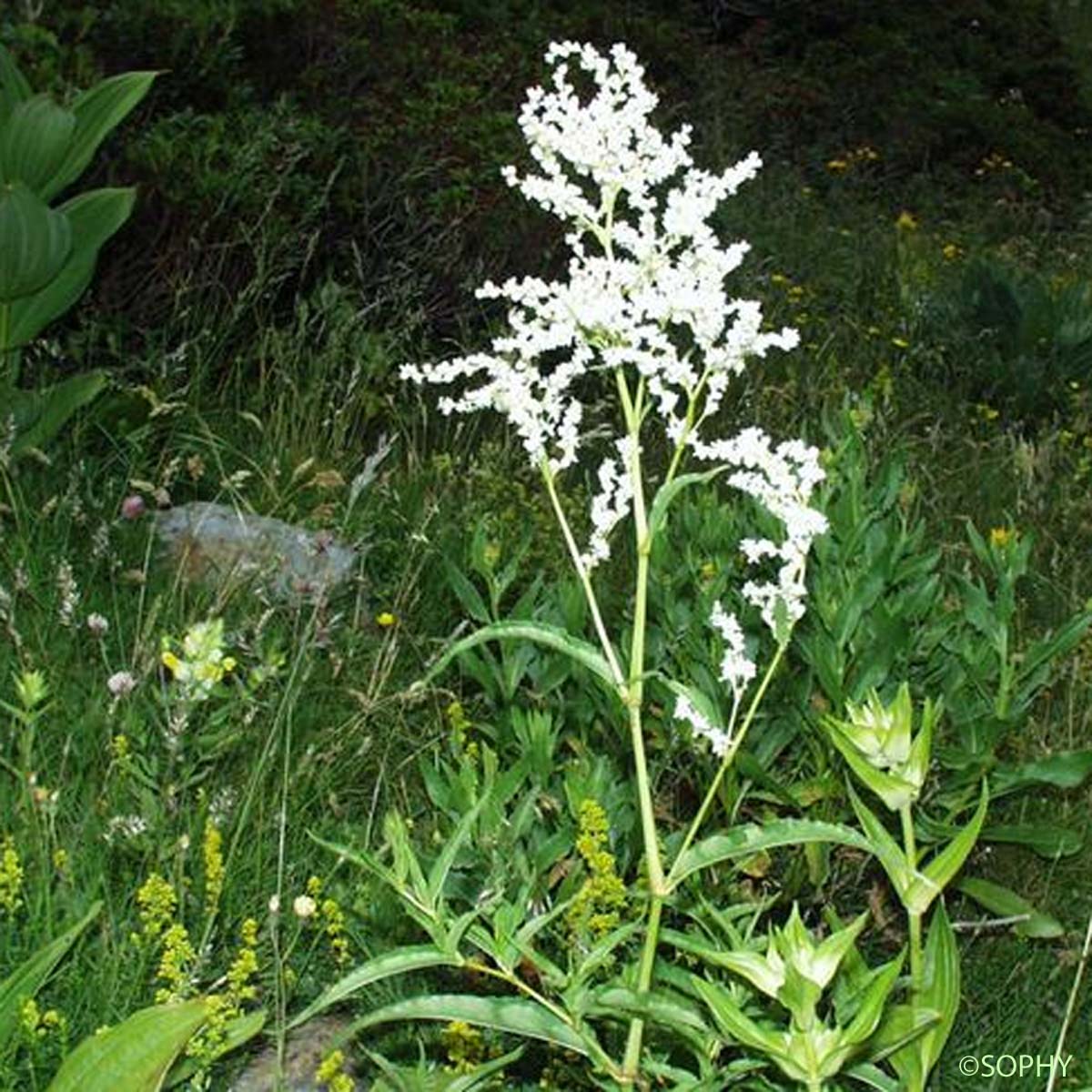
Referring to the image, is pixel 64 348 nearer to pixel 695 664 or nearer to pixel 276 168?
pixel 276 168

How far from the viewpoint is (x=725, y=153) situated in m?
8.63

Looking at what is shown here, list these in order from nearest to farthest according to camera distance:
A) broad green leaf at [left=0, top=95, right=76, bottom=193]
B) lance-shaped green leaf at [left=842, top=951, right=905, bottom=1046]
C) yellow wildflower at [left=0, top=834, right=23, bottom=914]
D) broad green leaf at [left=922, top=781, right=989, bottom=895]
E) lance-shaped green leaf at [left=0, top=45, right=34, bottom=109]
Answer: lance-shaped green leaf at [left=842, top=951, right=905, bottom=1046] → broad green leaf at [left=922, top=781, right=989, bottom=895] → yellow wildflower at [left=0, top=834, right=23, bottom=914] → broad green leaf at [left=0, top=95, right=76, bottom=193] → lance-shaped green leaf at [left=0, top=45, right=34, bottom=109]

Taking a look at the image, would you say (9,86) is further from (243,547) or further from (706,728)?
(706,728)

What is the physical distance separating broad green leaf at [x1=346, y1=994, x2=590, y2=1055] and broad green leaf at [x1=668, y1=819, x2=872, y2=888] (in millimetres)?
206

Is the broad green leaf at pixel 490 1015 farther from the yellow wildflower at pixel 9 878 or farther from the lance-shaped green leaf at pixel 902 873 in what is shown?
the yellow wildflower at pixel 9 878

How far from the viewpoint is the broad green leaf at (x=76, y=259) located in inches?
158

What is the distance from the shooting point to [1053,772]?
2.94 metres

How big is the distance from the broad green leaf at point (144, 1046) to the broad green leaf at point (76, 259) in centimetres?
225

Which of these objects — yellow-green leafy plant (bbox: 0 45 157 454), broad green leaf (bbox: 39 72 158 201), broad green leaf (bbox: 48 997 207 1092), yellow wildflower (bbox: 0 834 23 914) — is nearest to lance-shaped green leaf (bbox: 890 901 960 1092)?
broad green leaf (bbox: 48 997 207 1092)

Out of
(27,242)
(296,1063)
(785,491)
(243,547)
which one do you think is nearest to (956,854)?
(785,491)

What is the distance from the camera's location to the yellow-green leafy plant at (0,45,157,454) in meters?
3.78

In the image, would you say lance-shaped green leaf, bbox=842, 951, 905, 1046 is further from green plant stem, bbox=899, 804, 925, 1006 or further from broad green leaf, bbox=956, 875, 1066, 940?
broad green leaf, bbox=956, 875, 1066, 940

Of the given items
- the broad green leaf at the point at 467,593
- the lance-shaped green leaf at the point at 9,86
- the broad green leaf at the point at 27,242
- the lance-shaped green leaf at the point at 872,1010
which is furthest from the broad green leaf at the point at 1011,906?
the lance-shaped green leaf at the point at 9,86

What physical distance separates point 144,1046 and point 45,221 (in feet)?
7.07
